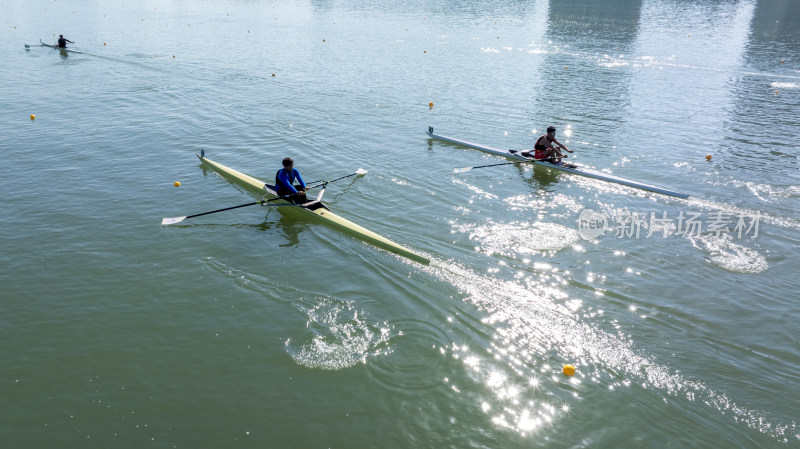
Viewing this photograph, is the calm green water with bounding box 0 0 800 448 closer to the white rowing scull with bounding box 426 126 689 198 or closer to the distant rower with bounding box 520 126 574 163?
the white rowing scull with bounding box 426 126 689 198

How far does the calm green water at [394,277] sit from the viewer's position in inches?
328

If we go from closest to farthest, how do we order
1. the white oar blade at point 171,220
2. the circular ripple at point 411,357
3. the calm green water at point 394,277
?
the calm green water at point 394,277 → the circular ripple at point 411,357 → the white oar blade at point 171,220

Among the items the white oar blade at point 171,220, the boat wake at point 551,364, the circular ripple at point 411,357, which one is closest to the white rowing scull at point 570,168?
the boat wake at point 551,364

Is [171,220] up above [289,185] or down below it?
below

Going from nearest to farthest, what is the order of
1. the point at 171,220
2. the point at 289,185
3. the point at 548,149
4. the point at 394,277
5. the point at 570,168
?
the point at 394,277
the point at 171,220
the point at 289,185
the point at 570,168
the point at 548,149

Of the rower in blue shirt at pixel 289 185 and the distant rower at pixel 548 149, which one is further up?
the distant rower at pixel 548 149

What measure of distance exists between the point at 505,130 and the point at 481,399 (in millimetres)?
17562

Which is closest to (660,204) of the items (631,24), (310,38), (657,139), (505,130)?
(657,139)

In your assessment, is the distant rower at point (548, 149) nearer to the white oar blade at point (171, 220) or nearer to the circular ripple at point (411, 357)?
the circular ripple at point (411, 357)

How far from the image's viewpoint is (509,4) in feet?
283

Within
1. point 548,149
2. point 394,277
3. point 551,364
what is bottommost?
point 551,364

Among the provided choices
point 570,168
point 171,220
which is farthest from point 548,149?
point 171,220

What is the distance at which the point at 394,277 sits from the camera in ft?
39.2

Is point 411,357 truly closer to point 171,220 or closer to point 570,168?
point 171,220
